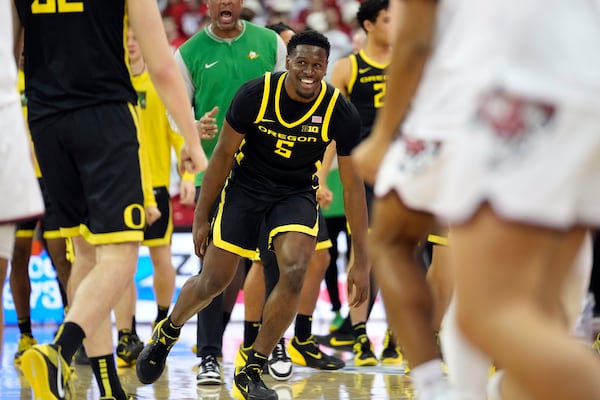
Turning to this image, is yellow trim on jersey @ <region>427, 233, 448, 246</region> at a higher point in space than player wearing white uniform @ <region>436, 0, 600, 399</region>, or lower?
lower

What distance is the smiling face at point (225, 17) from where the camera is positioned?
7613mm

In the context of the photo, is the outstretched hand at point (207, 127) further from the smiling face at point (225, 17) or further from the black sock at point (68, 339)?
the black sock at point (68, 339)

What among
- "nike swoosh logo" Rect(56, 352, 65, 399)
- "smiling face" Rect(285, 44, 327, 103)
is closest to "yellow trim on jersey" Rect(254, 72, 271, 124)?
"smiling face" Rect(285, 44, 327, 103)

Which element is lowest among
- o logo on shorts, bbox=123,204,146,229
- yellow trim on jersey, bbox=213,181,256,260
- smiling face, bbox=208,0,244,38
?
yellow trim on jersey, bbox=213,181,256,260

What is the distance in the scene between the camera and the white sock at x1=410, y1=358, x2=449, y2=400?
3475 mm

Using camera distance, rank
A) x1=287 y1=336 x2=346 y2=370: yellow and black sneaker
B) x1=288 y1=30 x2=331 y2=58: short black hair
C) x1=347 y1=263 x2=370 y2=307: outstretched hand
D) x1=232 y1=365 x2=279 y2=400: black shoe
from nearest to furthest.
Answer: x1=347 y1=263 x2=370 y2=307: outstretched hand < x1=232 y1=365 x2=279 y2=400: black shoe < x1=288 y1=30 x2=331 y2=58: short black hair < x1=287 y1=336 x2=346 y2=370: yellow and black sneaker

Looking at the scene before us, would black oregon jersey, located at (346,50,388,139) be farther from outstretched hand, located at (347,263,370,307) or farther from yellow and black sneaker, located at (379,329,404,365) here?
outstretched hand, located at (347,263,370,307)

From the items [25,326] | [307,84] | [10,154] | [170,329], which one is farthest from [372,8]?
[10,154]

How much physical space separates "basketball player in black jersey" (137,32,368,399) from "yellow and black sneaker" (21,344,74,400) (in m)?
1.45

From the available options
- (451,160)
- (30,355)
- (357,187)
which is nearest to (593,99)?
(451,160)

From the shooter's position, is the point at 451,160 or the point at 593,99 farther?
the point at 451,160

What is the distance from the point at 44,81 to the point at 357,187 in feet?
6.00

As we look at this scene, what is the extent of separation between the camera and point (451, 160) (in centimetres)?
297

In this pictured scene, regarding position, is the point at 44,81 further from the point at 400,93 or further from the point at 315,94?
the point at 400,93
